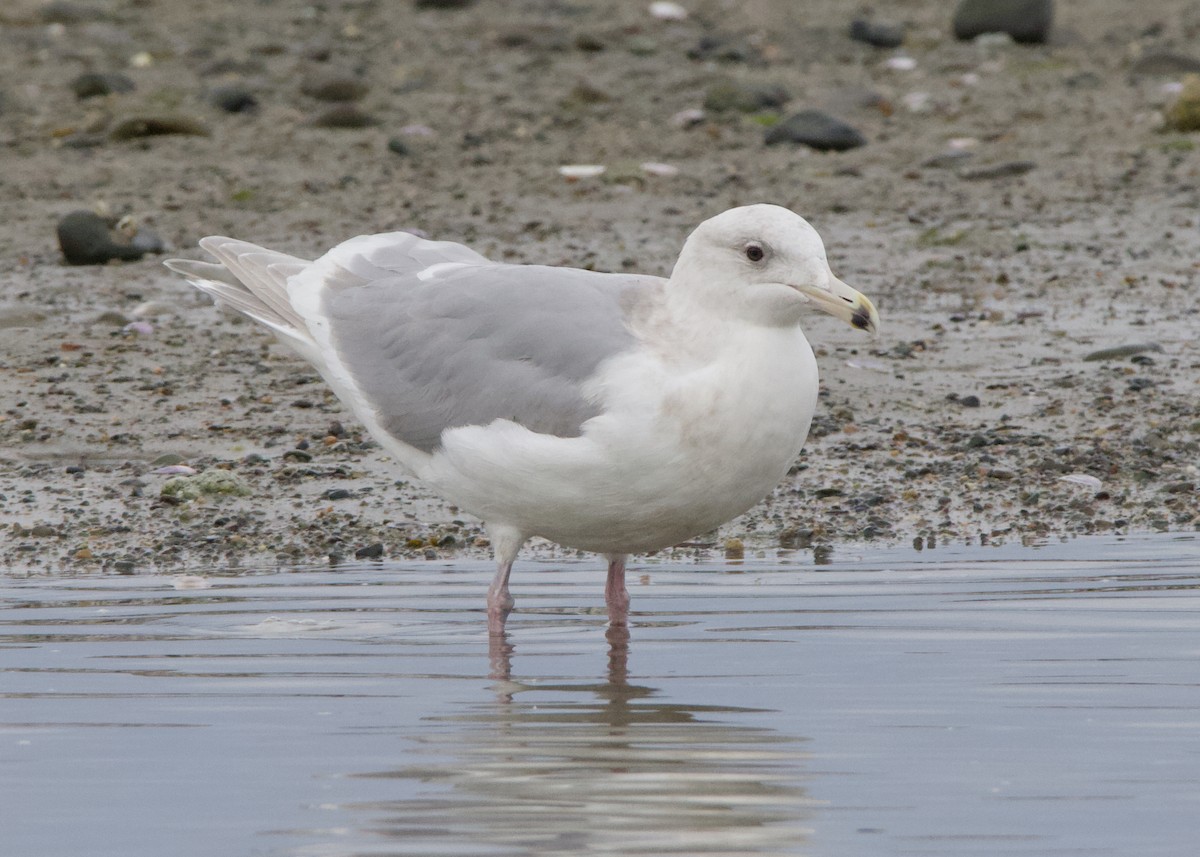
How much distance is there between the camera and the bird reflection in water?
4.26 metres

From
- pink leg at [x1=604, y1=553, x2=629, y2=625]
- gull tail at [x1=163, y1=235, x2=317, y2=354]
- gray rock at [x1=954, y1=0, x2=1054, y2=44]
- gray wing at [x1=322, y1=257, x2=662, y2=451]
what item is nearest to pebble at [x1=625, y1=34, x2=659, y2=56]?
gray rock at [x1=954, y1=0, x2=1054, y2=44]

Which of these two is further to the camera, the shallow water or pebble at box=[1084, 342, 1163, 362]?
pebble at box=[1084, 342, 1163, 362]

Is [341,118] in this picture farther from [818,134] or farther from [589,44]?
[818,134]

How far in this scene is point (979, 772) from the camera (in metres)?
4.67

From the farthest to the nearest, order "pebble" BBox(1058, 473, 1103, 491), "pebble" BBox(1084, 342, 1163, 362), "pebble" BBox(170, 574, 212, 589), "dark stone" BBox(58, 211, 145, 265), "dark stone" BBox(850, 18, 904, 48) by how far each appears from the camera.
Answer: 1. "dark stone" BBox(850, 18, 904, 48)
2. "dark stone" BBox(58, 211, 145, 265)
3. "pebble" BBox(1084, 342, 1163, 362)
4. "pebble" BBox(1058, 473, 1103, 491)
5. "pebble" BBox(170, 574, 212, 589)

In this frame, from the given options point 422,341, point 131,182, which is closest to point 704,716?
point 422,341

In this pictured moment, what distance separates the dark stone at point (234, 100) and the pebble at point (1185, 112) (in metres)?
6.28

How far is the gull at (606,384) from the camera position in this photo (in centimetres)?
560

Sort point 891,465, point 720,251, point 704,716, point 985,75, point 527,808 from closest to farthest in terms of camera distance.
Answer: point 527,808 < point 704,716 < point 720,251 < point 891,465 < point 985,75

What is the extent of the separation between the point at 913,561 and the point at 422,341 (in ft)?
5.98

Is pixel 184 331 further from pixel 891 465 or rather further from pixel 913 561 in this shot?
pixel 913 561

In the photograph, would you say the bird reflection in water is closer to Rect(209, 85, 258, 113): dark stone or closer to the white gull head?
the white gull head

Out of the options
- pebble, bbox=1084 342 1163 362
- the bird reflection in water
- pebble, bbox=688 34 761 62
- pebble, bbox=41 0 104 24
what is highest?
pebble, bbox=41 0 104 24

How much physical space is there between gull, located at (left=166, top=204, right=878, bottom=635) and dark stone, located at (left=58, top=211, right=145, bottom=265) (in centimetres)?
477
